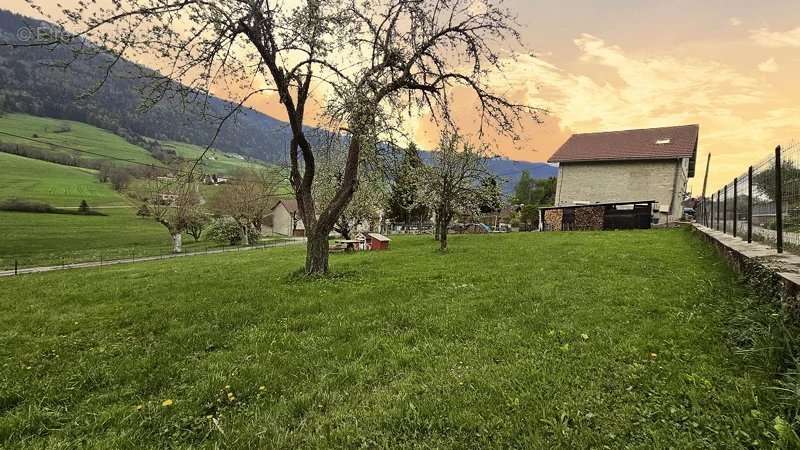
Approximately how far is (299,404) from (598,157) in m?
37.9

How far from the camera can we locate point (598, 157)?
117 ft

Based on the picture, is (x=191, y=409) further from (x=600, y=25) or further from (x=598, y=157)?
(x=598, y=157)

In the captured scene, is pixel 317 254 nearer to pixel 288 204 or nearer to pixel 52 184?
pixel 288 204

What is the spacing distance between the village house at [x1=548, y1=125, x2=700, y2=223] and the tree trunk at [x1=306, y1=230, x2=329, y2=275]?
30.5 m

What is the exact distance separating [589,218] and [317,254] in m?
24.7

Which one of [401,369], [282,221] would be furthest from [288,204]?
[401,369]

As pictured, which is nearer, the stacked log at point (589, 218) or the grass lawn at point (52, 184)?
the stacked log at point (589, 218)

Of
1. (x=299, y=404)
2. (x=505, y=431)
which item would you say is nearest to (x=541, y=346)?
(x=505, y=431)

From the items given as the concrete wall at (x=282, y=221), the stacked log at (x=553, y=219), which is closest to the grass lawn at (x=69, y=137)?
the concrete wall at (x=282, y=221)

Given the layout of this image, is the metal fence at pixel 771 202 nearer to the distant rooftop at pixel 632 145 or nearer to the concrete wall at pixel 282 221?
the distant rooftop at pixel 632 145

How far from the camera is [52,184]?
77.4 metres

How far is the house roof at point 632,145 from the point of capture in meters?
33.7

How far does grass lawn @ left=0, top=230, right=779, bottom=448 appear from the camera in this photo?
3.40 metres

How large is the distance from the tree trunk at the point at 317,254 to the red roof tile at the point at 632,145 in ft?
103
